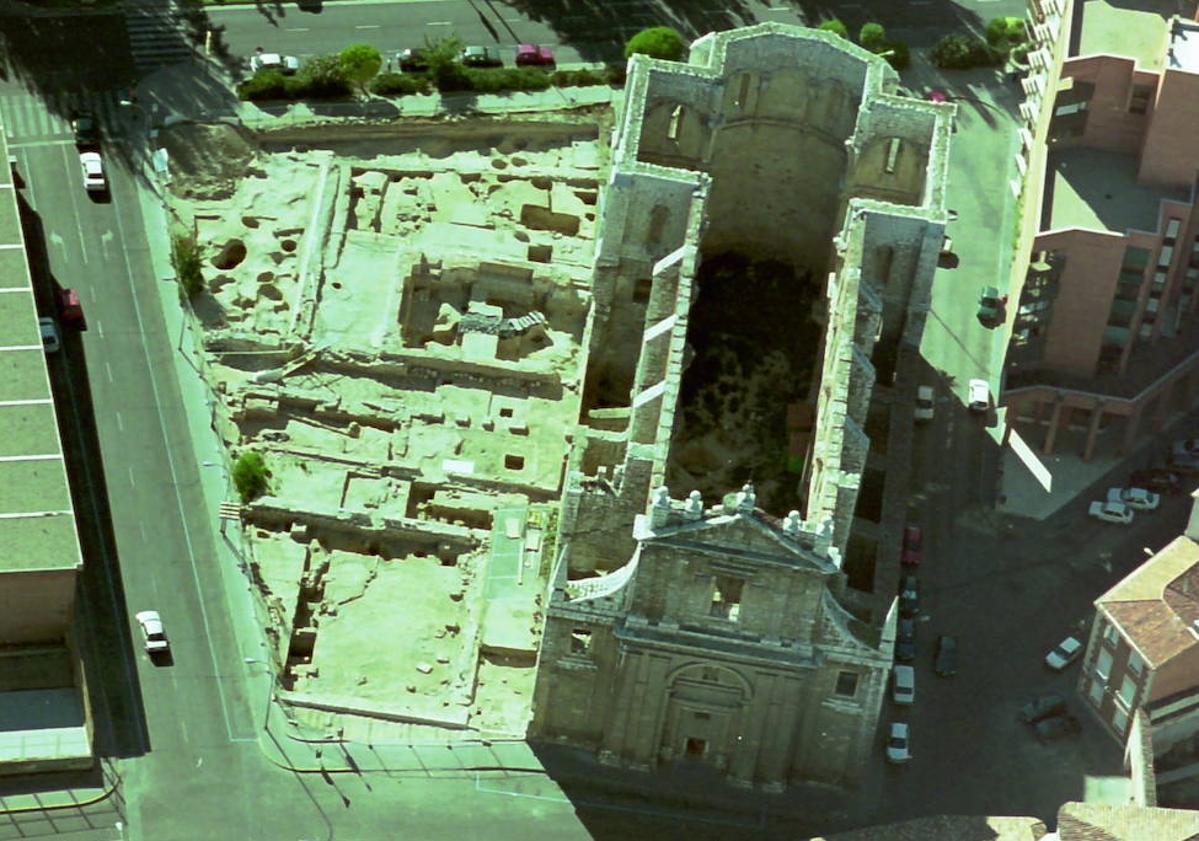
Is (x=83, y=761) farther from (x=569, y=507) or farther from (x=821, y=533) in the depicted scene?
(x=821, y=533)

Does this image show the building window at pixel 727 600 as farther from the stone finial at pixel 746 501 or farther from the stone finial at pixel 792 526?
the stone finial at pixel 746 501

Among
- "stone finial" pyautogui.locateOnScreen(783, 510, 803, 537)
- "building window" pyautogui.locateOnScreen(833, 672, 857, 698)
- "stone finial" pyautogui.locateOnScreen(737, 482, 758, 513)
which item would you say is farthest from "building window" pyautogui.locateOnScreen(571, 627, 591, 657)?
"stone finial" pyautogui.locateOnScreen(783, 510, 803, 537)

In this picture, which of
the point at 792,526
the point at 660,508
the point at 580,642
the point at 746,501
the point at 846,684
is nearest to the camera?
the point at 746,501

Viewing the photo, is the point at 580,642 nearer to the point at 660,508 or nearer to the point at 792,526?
the point at 660,508

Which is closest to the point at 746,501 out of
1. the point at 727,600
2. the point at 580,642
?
the point at 727,600

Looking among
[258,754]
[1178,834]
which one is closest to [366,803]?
[258,754]
